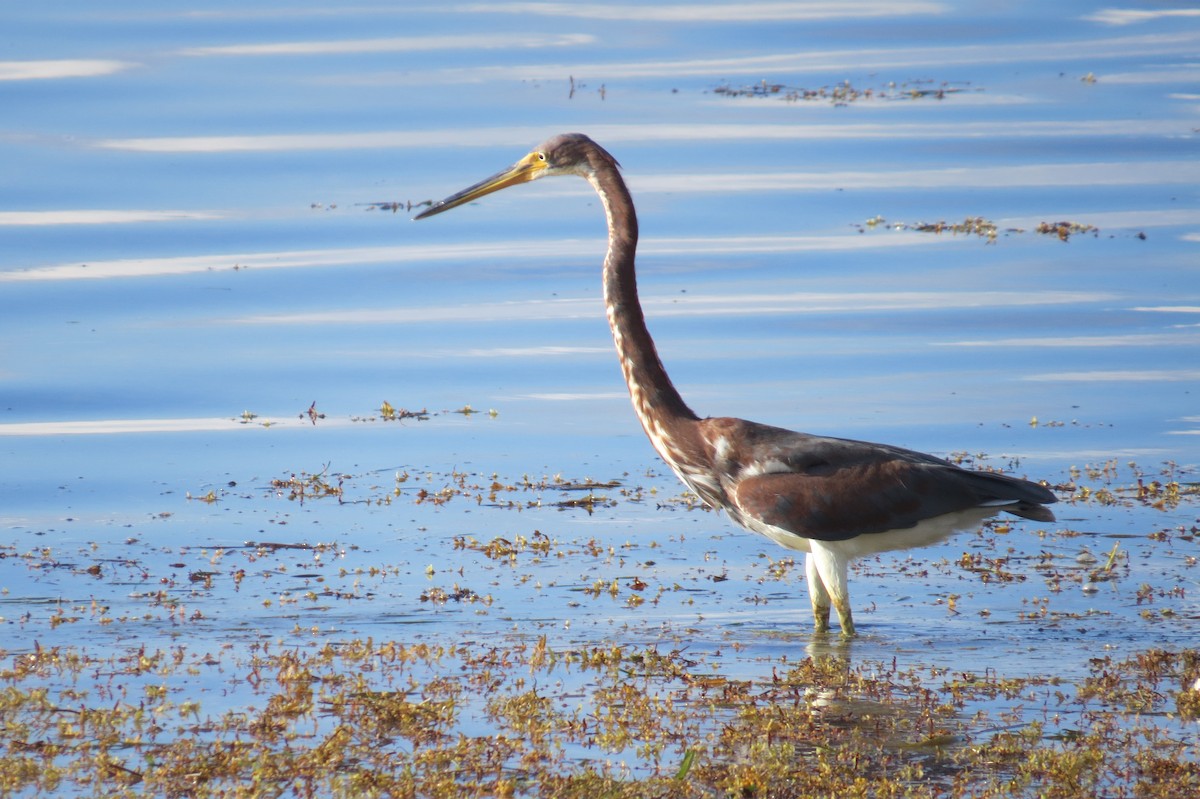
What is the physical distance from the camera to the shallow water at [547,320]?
8.84 meters

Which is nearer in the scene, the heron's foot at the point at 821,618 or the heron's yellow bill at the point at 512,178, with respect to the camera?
the heron's foot at the point at 821,618

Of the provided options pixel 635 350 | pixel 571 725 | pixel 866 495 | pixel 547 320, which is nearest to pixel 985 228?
pixel 547 320

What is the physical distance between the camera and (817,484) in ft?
27.2

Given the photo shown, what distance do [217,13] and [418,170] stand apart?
14.6 meters

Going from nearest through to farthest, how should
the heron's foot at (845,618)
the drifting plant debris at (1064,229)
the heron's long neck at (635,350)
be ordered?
1. the heron's foot at (845,618)
2. the heron's long neck at (635,350)
3. the drifting plant debris at (1064,229)

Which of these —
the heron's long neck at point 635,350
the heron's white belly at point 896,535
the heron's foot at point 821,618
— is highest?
the heron's long neck at point 635,350

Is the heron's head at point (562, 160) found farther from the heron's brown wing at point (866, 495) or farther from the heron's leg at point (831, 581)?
the heron's leg at point (831, 581)

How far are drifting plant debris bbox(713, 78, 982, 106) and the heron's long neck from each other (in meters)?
20.4

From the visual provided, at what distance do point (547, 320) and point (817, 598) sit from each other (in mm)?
8594

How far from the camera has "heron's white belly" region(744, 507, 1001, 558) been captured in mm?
8367

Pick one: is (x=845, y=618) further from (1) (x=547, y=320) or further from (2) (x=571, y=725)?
(1) (x=547, y=320)

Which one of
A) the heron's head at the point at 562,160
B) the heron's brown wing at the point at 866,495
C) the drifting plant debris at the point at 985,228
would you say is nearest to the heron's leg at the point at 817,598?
the heron's brown wing at the point at 866,495

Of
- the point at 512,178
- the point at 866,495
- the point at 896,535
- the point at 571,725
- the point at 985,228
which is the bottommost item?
the point at 571,725

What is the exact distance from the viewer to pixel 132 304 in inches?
660
